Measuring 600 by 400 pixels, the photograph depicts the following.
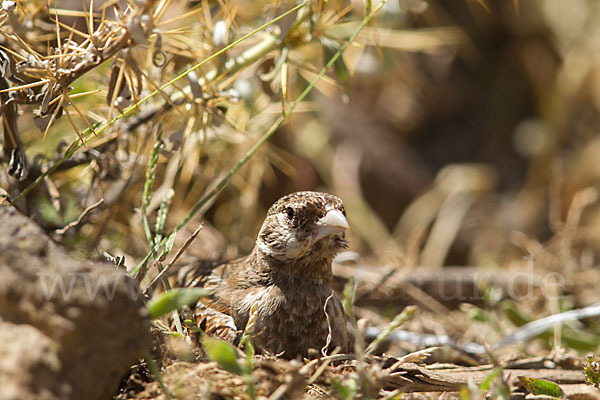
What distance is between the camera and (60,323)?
1.49 meters

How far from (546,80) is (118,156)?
467cm

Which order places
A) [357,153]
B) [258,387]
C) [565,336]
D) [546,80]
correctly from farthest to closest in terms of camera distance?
[546,80], [357,153], [565,336], [258,387]

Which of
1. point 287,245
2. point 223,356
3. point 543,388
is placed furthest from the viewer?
point 287,245

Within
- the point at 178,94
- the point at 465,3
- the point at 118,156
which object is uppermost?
the point at 465,3

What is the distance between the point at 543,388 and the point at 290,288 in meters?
0.99

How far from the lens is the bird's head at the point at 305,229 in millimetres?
2443

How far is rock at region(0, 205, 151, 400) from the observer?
147 centimetres

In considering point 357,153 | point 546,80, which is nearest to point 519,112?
point 546,80

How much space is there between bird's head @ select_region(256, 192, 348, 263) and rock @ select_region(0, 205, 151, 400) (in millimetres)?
982

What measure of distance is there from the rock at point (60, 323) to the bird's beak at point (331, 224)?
0.98m

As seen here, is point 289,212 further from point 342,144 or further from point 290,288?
point 342,144

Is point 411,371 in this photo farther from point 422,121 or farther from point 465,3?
point 465,3

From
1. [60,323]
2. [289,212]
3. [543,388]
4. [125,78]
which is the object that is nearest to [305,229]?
[289,212]

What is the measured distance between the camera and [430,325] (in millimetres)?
3193
